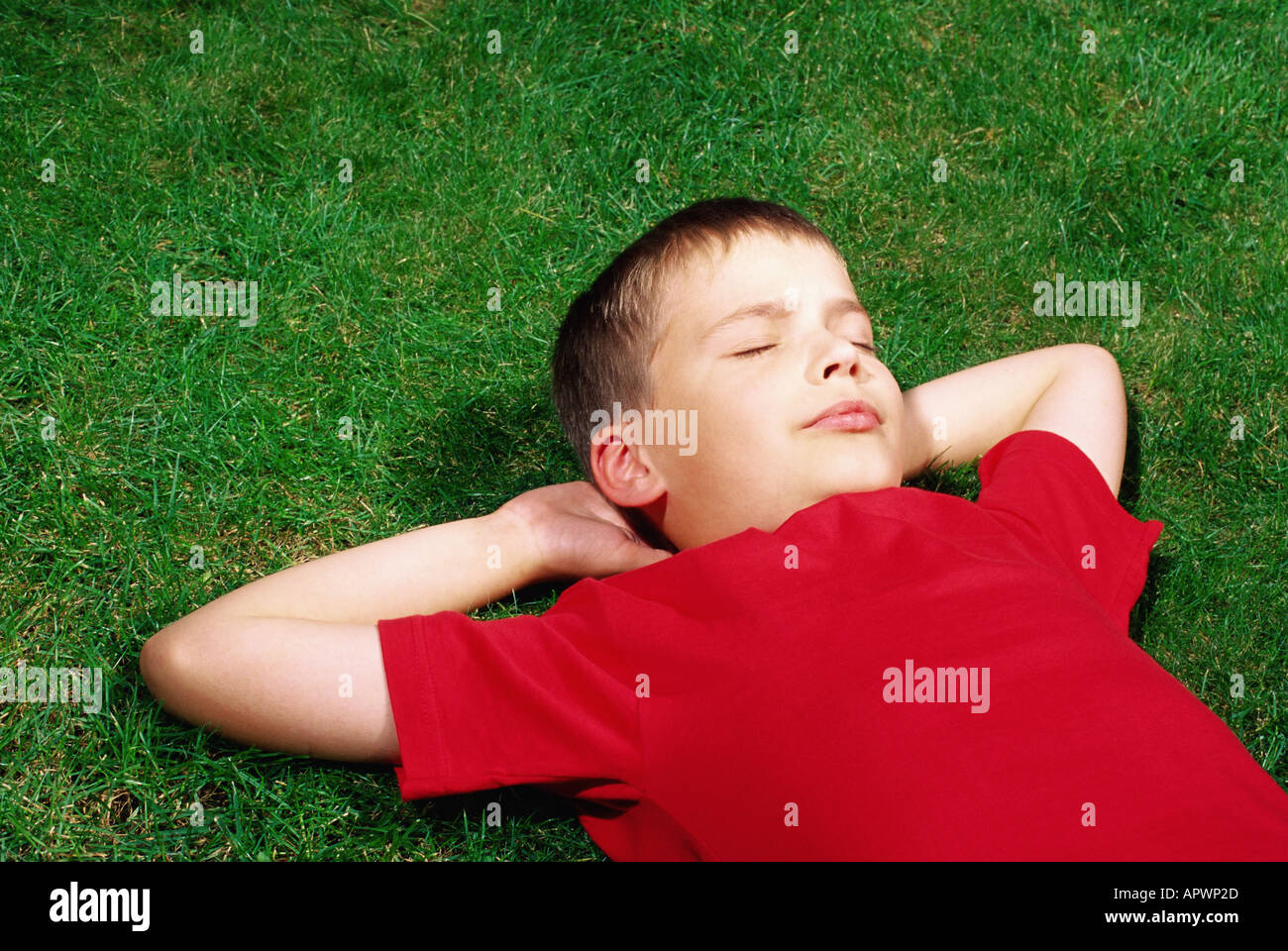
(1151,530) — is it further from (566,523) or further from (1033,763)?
(566,523)

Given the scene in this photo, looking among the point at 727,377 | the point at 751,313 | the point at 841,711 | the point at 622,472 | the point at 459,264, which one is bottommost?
the point at 841,711

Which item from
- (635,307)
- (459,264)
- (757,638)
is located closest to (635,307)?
(635,307)

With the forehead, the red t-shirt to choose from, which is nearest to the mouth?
the red t-shirt

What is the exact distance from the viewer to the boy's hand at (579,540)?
236cm

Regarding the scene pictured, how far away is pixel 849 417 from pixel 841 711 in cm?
61

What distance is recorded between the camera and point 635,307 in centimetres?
229

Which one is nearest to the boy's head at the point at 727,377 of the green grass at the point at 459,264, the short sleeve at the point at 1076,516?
the short sleeve at the point at 1076,516

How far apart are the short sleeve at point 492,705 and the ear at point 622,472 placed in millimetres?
414

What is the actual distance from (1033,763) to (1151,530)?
37.9 inches

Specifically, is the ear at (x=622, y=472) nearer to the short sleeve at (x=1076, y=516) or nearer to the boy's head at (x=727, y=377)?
the boy's head at (x=727, y=377)

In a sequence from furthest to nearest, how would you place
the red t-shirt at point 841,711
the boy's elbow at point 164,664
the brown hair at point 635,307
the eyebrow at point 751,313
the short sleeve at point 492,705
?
the brown hair at point 635,307 → the eyebrow at point 751,313 → the boy's elbow at point 164,664 → the short sleeve at point 492,705 → the red t-shirt at point 841,711

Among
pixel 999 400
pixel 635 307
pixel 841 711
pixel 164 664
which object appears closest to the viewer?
pixel 841 711

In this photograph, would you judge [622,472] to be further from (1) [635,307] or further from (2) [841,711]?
(2) [841,711]

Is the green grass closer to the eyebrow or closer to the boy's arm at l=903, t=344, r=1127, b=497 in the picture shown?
the boy's arm at l=903, t=344, r=1127, b=497
